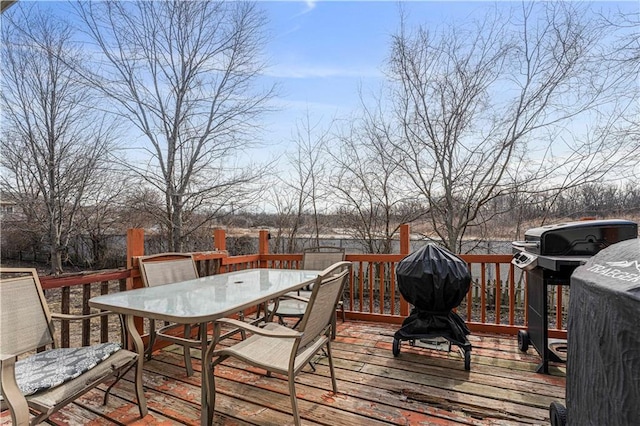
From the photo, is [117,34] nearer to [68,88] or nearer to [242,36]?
[68,88]

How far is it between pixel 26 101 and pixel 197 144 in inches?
133

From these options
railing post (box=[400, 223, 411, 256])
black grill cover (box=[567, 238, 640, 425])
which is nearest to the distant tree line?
railing post (box=[400, 223, 411, 256])

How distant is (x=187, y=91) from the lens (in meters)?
6.82

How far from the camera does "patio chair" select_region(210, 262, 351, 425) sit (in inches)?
67.3

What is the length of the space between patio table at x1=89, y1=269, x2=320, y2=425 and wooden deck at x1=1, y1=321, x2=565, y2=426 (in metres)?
0.37

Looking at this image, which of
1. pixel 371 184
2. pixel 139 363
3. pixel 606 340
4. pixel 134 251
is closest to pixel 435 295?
pixel 606 340

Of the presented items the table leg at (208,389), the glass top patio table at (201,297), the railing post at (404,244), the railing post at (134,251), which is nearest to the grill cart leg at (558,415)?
the glass top patio table at (201,297)

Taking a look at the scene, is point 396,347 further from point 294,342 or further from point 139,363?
point 139,363

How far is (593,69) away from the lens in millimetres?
4797

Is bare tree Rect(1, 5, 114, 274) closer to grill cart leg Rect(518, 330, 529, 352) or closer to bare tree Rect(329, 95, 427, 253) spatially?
bare tree Rect(329, 95, 427, 253)

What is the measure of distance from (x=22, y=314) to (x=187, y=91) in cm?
605

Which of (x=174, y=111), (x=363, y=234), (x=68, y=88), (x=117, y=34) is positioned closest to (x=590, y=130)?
(x=363, y=234)

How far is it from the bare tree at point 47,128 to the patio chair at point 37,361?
5775 millimetres

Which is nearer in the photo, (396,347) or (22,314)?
(22,314)
